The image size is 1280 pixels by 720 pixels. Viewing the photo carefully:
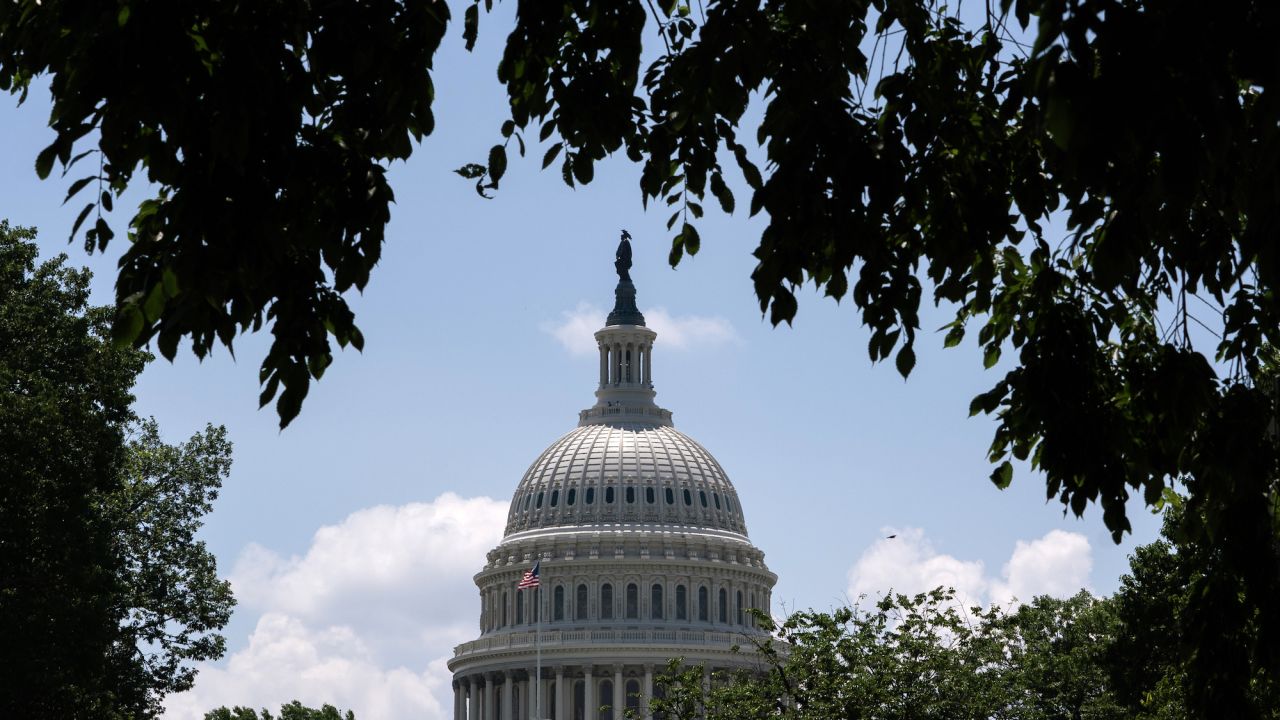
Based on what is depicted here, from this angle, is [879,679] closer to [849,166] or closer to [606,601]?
[849,166]

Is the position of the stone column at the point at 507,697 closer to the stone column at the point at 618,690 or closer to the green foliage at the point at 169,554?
the stone column at the point at 618,690

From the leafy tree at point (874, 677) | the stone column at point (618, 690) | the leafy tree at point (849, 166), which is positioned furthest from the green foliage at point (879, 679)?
the stone column at point (618, 690)

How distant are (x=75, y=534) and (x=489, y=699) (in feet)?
445

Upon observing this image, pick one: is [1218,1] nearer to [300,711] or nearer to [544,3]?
[544,3]

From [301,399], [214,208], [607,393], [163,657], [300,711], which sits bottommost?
[301,399]

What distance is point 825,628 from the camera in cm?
6341

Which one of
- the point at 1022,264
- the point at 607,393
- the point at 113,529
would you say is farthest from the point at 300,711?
the point at 1022,264

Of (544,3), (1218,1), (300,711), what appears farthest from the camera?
(300,711)

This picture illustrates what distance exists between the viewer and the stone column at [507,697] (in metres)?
178

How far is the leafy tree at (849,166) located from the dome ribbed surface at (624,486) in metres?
170

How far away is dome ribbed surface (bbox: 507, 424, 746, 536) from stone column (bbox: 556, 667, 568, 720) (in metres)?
14.2

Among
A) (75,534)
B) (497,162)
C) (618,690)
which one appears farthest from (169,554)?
(618,690)

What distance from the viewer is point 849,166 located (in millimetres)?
11336

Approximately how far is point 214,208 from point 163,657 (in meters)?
52.8
